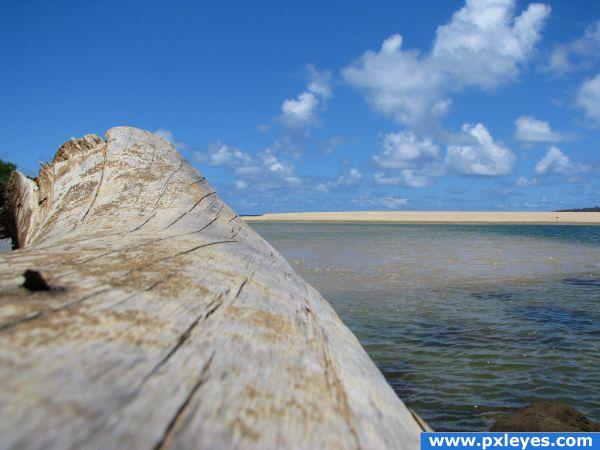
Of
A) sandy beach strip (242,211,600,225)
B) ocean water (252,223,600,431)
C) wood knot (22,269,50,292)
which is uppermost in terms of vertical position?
sandy beach strip (242,211,600,225)

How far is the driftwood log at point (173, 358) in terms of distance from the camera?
1.09m

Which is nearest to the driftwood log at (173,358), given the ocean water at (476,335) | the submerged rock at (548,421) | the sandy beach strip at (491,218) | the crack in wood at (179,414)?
the crack in wood at (179,414)

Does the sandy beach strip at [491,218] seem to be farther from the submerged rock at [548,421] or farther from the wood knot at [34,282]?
the wood knot at [34,282]

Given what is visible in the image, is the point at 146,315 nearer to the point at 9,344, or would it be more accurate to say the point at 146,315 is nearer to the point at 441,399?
the point at 9,344

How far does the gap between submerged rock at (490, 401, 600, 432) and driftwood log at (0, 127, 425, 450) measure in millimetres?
1913

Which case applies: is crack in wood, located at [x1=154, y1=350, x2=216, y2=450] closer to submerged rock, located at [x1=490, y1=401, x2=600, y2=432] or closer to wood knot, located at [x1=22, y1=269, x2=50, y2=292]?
wood knot, located at [x1=22, y1=269, x2=50, y2=292]

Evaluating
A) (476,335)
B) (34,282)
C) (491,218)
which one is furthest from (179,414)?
(491,218)

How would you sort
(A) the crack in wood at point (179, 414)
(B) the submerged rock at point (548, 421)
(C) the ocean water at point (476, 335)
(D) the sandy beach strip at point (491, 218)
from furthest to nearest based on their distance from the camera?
1. (D) the sandy beach strip at point (491, 218)
2. (C) the ocean water at point (476, 335)
3. (B) the submerged rock at point (548, 421)
4. (A) the crack in wood at point (179, 414)

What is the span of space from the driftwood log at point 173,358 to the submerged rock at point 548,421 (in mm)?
1913

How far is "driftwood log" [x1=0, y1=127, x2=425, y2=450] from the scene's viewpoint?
1093 mm

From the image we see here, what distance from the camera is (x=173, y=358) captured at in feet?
4.58

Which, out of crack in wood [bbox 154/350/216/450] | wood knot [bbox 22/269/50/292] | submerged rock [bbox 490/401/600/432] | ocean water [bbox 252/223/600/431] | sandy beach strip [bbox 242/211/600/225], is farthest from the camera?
sandy beach strip [bbox 242/211/600/225]

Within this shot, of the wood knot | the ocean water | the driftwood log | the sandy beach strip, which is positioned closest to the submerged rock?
the ocean water

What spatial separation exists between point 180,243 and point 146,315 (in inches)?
45.9
